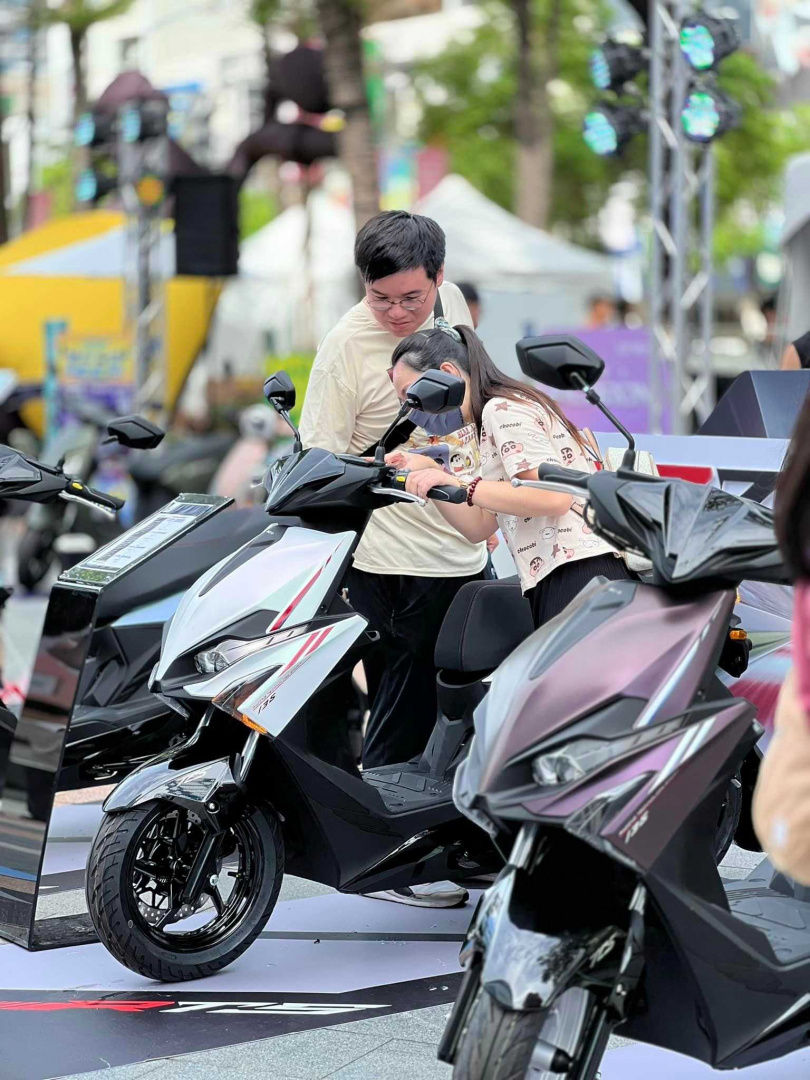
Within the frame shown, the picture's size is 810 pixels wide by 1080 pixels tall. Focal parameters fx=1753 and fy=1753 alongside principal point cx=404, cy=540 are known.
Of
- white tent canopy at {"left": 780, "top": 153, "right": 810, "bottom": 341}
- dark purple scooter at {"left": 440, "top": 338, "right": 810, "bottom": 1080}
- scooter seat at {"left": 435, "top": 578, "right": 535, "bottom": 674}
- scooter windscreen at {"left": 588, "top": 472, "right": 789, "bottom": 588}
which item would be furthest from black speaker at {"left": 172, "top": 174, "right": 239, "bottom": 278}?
dark purple scooter at {"left": 440, "top": 338, "right": 810, "bottom": 1080}

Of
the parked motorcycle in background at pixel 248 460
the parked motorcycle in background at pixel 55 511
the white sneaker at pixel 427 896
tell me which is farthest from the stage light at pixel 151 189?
the white sneaker at pixel 427 896

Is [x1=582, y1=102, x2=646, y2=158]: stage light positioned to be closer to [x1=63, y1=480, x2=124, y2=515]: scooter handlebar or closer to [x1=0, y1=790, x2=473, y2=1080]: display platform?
[x1=63, y1=480, x2=124, y2=515]: scooter handlebar

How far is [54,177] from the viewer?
45.0 meters

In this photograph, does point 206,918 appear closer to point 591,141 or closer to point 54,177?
point 591,141

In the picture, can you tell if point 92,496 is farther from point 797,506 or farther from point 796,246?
point 796,246

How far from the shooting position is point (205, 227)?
52.9ft

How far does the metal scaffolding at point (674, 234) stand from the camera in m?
11.2

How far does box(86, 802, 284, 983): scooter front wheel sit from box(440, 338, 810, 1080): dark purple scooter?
1.27 metres

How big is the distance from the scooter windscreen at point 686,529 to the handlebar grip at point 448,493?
1.92 feet

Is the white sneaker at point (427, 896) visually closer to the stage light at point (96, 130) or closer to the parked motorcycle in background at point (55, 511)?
the parked motorcycle in background at point (55, 511)

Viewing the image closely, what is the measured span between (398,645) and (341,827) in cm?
83

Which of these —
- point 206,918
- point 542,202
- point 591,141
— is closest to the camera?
point 206,918

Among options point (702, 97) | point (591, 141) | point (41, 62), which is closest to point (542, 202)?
point (41, 62)

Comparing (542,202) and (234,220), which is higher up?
(234,220)
